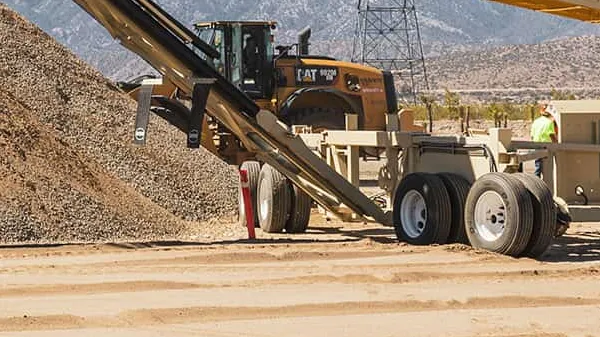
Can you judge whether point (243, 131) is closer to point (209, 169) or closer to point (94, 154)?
point (94, 154)

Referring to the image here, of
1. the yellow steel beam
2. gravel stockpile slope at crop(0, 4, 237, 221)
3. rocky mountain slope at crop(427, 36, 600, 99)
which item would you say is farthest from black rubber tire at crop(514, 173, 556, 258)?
rocky mountain slope at crop(427, 36, 600, 99)

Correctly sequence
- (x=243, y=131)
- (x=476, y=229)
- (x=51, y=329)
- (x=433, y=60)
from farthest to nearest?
1. (x=433, y=60)
2. (x=243, y=131)
3. (x=476, y=229)
4. (x=51, y=329)

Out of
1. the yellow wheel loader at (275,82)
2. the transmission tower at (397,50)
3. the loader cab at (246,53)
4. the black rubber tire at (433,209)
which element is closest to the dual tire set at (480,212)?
the black rubber tire at (433,209)

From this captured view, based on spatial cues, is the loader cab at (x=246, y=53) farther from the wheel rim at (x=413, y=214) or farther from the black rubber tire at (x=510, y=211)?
the black rubber tire at (x=510, y=211)

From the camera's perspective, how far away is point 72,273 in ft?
38.7

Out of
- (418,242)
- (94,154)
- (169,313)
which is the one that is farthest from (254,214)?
(169,313)

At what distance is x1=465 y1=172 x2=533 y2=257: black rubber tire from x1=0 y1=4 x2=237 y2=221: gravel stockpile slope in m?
5.40

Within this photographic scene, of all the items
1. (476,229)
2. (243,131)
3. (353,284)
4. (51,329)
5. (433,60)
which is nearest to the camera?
(51,329)

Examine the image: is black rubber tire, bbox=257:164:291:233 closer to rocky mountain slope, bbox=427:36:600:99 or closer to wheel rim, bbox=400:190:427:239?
wheel rim, bbox=400:190:427:239

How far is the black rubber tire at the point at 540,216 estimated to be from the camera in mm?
12828

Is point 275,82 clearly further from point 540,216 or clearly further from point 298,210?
point 540,216

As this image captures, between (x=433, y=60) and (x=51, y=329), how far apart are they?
134m

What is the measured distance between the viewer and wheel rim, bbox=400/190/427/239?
14336 millimetres

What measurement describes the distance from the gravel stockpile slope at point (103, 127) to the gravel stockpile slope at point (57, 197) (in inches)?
25.6
